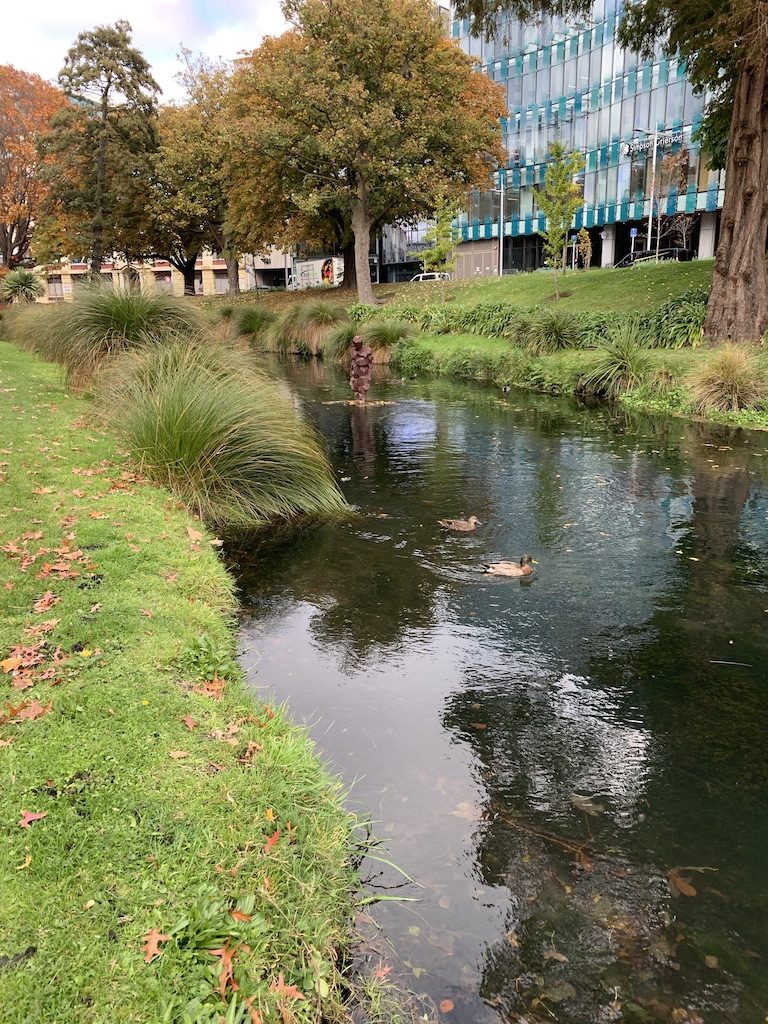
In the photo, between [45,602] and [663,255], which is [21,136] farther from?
[45,602]

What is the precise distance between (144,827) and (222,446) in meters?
5.22

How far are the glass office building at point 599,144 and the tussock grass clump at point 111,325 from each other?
33.4 meters

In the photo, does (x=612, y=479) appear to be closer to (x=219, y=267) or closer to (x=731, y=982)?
(x=731, y=982)

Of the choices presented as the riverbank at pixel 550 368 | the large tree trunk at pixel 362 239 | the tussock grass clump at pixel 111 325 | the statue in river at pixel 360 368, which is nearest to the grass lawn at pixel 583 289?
the large tree trunk at pixel 362 239

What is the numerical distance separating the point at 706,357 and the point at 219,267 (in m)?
74.8

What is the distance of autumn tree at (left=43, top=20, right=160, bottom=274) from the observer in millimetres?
29641

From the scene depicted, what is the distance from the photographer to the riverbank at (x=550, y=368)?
Answer: 551 inches

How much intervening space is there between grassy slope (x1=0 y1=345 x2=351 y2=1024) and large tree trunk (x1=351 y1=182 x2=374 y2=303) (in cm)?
2831

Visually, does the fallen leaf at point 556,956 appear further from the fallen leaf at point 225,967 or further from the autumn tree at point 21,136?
the autumn tree at point 21,136

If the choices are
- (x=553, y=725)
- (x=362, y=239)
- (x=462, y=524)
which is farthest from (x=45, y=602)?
(x=362, y=239)


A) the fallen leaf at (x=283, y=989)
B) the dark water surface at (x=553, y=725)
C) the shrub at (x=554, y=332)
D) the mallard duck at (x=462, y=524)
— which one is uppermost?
the shrub at (x=554, y=332)

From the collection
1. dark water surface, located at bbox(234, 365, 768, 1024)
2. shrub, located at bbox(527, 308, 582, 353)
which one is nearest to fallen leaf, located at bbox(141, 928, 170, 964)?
dark water surface, located at bbox(234, 365, 768, 1024)

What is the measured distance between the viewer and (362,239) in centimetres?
3144

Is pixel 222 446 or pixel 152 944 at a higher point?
pixel 222 446
